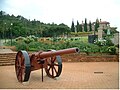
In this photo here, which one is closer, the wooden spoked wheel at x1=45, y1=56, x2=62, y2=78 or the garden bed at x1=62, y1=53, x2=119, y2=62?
the wooden spoked wheel at x1=45, y1=56, x2=62, y2=78

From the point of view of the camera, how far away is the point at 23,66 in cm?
722

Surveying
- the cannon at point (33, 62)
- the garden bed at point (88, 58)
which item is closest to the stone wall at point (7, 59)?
the garden bed at point (88, 58)

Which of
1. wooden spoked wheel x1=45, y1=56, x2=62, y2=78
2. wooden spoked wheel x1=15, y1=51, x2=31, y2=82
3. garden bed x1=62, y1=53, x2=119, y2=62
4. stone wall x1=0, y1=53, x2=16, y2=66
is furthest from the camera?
garden bed x1=62, y1=53, x2=119, y2=62

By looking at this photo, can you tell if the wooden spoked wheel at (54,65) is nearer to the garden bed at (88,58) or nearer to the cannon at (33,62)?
the cannon at (33,62)

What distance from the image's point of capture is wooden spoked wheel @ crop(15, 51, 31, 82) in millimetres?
6902

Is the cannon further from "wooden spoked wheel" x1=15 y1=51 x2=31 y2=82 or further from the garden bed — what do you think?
the garden bed

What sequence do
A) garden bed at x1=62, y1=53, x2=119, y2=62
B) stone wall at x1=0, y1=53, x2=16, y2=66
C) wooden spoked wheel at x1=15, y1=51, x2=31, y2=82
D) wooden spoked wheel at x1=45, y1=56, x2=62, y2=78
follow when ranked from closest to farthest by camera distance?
wooden spoked wheel at x1=15, y1=51, x2=31, y2=82 → wooden spoked wheel at x1=45, y1=56, x2=62, y2=78 → stone wall at x1=0, y1=53, x2=16, y2=66 → garden bed at x1=62, y1=53, x2=119, y2=62

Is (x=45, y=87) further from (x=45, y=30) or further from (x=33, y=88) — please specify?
(x=45, y=30)

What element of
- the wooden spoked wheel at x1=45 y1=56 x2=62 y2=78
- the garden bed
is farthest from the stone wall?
the wooden spoked wheel at x1=45 y1=56 x2=62 y2=78

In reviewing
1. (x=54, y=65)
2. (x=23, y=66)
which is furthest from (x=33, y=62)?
(x=54, y=65)

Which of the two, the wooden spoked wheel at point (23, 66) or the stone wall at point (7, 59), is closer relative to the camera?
the wooden spoked wheel at point (23, 66)

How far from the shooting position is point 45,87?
655cm

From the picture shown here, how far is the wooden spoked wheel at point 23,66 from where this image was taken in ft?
22.6

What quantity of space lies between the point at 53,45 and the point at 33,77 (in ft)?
23.7
